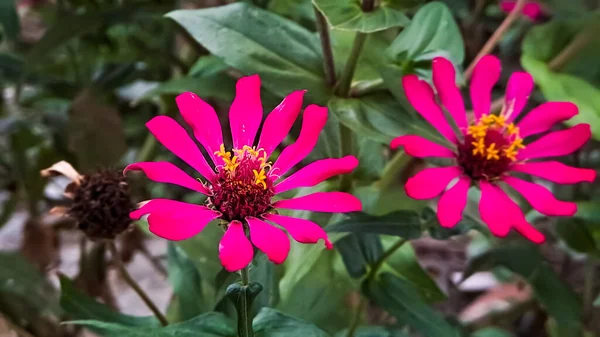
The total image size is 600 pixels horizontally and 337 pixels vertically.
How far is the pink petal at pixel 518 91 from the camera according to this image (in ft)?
1.51

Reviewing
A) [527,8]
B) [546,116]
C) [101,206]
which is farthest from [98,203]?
[527,8]

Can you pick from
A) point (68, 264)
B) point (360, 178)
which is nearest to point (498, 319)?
point (360, 178)

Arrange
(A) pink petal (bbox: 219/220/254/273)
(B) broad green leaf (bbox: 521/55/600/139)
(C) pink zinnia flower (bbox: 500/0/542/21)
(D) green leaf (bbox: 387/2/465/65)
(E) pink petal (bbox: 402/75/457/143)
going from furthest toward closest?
(C) pink zinnia flower (bbox: 500/0/542/21), (B) broad green leaf (bbox: 521/55/600/139), (D) green leaf (bbox: 387/2/465/65), (E) pink petal (bbox: 402/75/457/143), (A) pink petal (bbox: 219/220/254/273)

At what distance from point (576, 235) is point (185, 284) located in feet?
1.32

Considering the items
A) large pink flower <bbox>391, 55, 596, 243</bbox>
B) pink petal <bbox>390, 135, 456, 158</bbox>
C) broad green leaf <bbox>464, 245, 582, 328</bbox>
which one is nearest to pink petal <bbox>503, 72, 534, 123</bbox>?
large pink flower <bbox>391, 55, 596, 243</bbox>

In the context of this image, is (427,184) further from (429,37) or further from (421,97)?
(429,37)

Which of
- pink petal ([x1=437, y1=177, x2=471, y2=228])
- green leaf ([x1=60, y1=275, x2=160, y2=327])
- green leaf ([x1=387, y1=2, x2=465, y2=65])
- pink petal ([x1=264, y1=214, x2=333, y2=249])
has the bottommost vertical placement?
green leaf ([x1=60, y1=275, x2=160, y2=327])

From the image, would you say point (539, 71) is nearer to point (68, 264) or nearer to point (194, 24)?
point (194, 24)

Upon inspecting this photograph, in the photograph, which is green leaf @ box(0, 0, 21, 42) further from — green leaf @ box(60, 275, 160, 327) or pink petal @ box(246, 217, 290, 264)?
pink petal @ box(246, 217, 290, 264)

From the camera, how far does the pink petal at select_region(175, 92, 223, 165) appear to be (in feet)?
1.14

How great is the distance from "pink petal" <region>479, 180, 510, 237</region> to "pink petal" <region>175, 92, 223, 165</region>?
16cm

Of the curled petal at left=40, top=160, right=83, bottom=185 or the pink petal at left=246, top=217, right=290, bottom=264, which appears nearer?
the pink petal at left=246, top=217, right=290, bottom=264

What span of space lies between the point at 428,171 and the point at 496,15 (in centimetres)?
68

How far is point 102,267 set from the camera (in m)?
0.82
